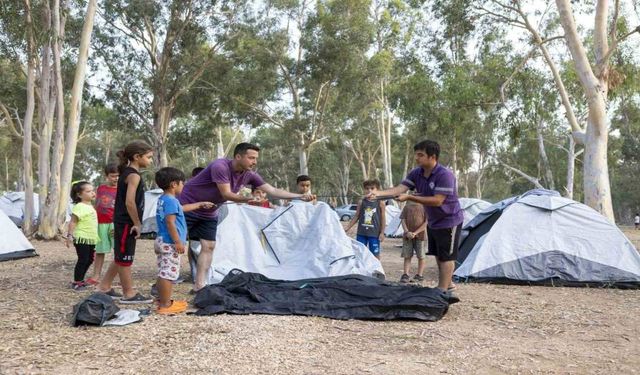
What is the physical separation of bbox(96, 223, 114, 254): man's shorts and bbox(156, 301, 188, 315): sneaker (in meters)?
1.74

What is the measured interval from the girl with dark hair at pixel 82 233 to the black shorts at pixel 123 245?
4.02 feet

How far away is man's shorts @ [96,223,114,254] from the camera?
6.19m

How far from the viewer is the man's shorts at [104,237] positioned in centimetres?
619

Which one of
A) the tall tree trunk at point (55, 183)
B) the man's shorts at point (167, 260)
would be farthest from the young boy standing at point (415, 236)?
the tall tree trunk at point (55, 183)

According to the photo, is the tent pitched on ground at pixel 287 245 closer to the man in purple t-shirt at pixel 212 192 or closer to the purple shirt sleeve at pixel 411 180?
the man in purple t-shirt at pixel 212 192

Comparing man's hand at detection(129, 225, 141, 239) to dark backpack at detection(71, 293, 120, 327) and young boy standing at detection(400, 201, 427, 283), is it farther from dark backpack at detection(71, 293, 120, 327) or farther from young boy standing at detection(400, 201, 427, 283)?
young boy standing at detection(400, 201, 427, 283)

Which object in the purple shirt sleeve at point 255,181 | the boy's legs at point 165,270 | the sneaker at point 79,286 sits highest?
the purple shirt sleeve at point 255,181

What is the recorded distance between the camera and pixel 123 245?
5.05 metres

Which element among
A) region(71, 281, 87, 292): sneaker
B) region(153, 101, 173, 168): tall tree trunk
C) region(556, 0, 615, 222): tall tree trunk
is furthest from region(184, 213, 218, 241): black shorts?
region(153, 101, 173, 168): tall tree trunk

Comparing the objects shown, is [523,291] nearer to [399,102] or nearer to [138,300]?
[138,300]

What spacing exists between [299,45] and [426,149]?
1925 centimetres

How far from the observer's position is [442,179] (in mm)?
5453

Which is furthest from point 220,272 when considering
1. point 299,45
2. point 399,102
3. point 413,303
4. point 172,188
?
point 299,45

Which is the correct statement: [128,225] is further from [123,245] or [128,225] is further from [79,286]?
[79,286]
